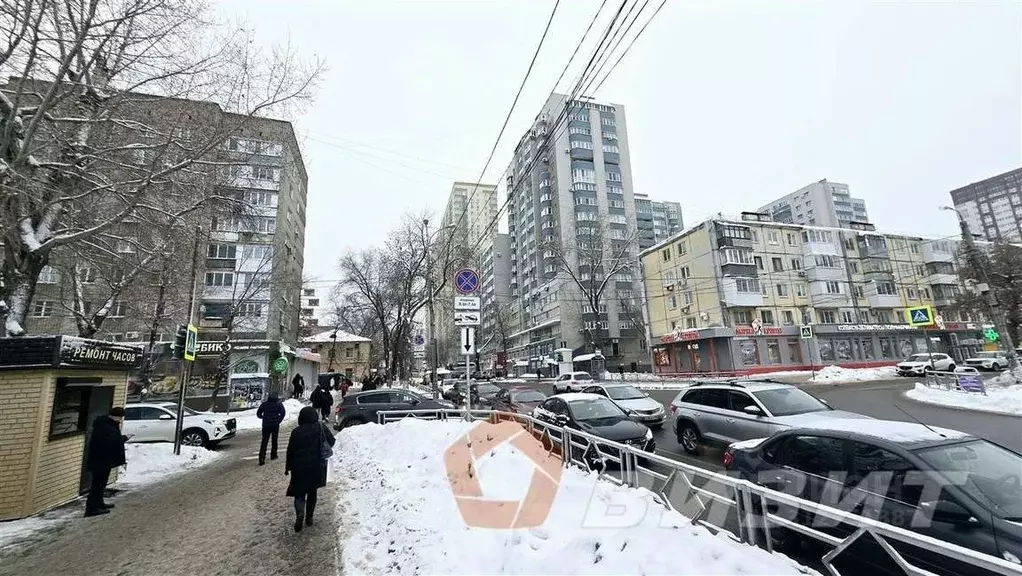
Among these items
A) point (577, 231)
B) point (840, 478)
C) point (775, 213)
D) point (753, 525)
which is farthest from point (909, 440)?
point (775, 213)

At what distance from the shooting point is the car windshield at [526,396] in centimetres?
1611

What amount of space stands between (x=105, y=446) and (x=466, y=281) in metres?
7.39

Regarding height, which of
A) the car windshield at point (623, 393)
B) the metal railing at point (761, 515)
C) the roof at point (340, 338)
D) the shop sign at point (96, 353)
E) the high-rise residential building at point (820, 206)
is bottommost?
the metal railing at point (761, 515)

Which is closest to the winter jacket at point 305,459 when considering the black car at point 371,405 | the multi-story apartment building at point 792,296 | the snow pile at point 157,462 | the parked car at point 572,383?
the snow pile at point 157,462

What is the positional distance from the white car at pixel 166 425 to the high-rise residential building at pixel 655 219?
80.1 meters

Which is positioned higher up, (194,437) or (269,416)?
(269,416)

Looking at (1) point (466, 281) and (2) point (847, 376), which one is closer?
(1) point (466, 281)

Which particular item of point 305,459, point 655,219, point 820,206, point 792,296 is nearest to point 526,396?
point 305,459

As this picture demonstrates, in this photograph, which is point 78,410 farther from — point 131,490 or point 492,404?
point 492,404

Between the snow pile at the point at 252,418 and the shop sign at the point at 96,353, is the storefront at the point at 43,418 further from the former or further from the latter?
the snow pile at the point at 252,418

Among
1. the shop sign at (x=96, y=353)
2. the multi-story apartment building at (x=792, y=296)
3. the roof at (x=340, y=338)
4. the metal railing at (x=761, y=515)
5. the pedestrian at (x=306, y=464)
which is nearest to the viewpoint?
the metal railing at (x=761, y=515)

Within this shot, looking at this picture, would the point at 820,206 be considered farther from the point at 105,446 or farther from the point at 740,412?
the point at 105,446

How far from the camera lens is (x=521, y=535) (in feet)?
14.7

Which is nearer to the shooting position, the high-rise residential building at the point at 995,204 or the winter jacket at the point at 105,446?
the winter jacket at the point at 105,446
